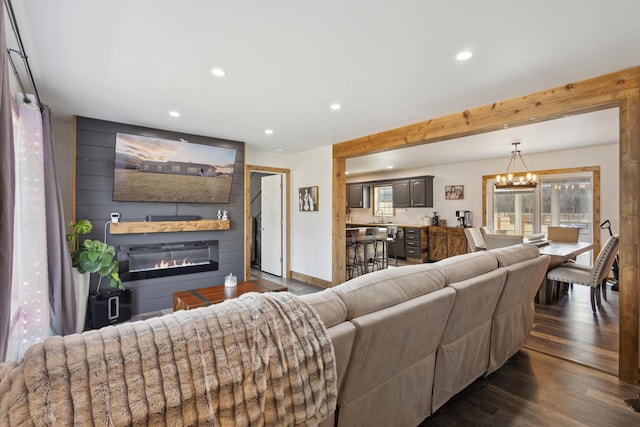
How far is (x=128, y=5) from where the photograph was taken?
1.67 m

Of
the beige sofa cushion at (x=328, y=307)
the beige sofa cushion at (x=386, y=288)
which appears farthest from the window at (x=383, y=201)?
the beige sofa cushion at (x=328, y=307)

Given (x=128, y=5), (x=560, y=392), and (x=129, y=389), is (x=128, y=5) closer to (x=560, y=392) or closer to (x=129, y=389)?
(x=129, y=389)

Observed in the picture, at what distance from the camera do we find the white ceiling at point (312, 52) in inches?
67.2

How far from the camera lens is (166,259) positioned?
4387 mm

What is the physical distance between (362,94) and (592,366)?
3128 mm

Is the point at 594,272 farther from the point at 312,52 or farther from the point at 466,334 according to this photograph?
the point at 312,52

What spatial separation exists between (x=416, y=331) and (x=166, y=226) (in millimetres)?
3813

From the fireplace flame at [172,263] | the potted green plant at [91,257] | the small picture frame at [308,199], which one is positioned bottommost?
the fireplace flame at [172,263]

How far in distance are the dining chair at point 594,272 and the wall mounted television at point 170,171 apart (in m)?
4.96

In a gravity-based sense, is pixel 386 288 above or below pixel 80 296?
above

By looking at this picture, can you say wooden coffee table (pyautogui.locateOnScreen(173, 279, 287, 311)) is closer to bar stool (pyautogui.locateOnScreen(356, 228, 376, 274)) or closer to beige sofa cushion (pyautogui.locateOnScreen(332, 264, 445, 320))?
beige sofa cushion (pyautogui.locateOnScreen(332, 264, 445, 320))

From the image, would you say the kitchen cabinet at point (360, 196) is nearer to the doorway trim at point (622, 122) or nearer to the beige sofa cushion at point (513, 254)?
the doorway trim at point (622, 122)

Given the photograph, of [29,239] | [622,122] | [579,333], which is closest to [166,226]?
[29,239]

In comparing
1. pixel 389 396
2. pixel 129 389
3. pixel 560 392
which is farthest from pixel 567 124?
pixel 129 389
